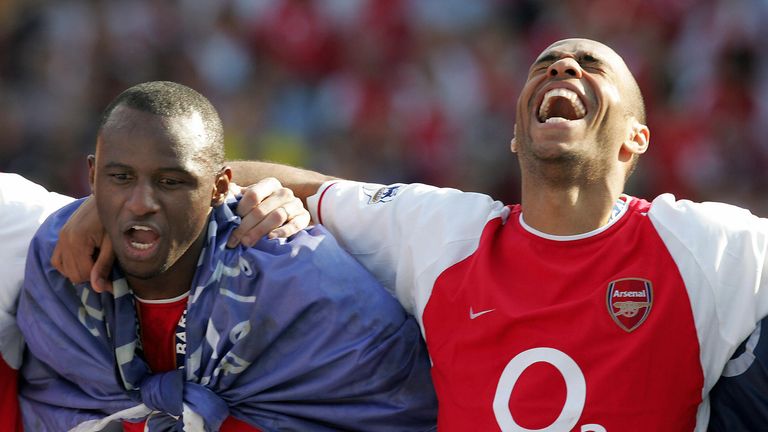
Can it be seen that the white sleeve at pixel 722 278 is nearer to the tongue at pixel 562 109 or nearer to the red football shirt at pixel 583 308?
the red football shirt at pixel 583 308

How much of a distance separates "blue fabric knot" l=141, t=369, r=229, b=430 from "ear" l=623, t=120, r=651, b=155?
136 centimetres

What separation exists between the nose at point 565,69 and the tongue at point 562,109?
0.07 metres

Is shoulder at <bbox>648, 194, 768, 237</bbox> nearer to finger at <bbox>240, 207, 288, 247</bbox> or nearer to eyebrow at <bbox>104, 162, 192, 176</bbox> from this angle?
finger at <bbox>240, 207, 288, 247</bbox>

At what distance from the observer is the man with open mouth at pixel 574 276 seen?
3.02 m

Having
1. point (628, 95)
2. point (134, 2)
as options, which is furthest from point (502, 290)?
point (134, 2)

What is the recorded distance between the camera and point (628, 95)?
340 centimetres

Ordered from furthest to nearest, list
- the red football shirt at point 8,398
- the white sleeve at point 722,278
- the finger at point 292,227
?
1. the red football shirt at point 8,398
2. the finger at point 292,227
3. the white sleeve at point 722,278

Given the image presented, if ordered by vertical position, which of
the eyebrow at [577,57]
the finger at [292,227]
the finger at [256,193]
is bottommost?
the finger at [292,227]

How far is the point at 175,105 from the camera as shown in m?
3.21

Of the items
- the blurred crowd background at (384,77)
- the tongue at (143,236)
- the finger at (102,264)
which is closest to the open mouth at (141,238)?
the tongue at (143,236)

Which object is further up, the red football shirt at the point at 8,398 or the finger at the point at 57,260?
the finger at the point at 57,260

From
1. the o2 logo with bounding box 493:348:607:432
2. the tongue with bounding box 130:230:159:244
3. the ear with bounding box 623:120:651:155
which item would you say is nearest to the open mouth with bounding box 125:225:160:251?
the tongue with bounding box 130:230:159:244

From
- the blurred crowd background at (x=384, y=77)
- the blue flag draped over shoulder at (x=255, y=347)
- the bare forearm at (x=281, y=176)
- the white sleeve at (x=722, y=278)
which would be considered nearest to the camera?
the white sleeve at (x=722, y=278)

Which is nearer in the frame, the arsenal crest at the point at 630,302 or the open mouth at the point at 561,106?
the arsenal crest at the point at 630,302
